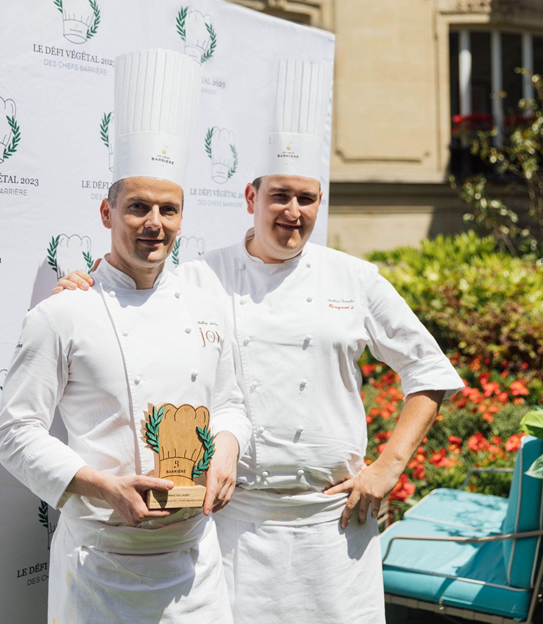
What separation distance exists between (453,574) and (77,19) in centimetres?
278

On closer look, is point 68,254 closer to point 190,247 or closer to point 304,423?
point 190,247

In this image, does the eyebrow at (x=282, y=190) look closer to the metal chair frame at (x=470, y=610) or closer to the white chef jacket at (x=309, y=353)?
the white chef jacket at (x=309, y=353)

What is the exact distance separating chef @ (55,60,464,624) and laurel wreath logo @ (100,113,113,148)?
56cm

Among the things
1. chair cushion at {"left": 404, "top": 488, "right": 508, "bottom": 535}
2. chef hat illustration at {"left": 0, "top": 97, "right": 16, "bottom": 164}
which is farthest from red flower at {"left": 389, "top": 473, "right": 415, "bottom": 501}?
chef hat illustration at {"left": 0, "top": 97, "right": 16, "bottom": 164}

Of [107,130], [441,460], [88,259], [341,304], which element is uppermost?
[107,130]

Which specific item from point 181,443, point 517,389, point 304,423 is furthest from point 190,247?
point 517,389

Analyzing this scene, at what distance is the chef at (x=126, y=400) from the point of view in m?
1.92

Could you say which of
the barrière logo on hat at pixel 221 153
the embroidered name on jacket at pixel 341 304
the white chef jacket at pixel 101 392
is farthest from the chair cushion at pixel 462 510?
the white chef jacket at pixel 101 392

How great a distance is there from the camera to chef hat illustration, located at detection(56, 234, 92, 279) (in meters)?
2.64

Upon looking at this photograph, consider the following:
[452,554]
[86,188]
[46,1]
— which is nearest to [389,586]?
[452,554]

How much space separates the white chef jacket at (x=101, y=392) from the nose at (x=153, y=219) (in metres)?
0.18

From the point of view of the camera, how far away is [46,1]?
2555 millimetres

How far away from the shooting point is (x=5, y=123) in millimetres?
2451

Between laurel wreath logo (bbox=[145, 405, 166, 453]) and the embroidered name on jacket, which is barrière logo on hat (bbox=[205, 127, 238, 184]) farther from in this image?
laurel wreath logo (bbox=[145, 405, 166, 453])
